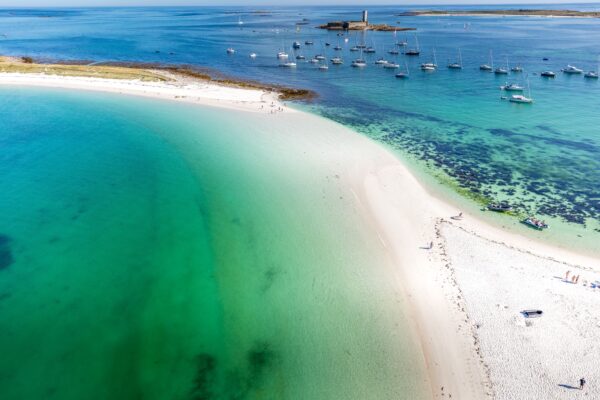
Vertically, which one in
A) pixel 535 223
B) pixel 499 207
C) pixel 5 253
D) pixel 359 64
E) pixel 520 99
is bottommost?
pixel 5 253

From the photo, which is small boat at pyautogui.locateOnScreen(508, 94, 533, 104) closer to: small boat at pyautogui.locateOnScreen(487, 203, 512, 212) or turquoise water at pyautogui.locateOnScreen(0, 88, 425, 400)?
small boat at pyautogui.locateOnScreen(487, 203, 512, 212)

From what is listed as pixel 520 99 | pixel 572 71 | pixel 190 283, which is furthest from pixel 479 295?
pixel 572 71

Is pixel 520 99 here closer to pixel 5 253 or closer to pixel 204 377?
pixel 204 377

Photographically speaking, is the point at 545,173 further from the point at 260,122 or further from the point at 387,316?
the point at 260,122

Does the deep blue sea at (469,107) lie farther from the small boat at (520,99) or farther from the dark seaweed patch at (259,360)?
the dark seaweed patch at (259,360)

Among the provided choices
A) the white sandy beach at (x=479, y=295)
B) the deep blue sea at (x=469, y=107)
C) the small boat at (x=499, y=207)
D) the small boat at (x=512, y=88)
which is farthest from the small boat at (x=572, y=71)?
the small boat at (x=499, y=207)

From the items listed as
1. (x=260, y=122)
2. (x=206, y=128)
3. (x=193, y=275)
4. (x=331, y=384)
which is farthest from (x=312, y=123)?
(x=331, y=384)
